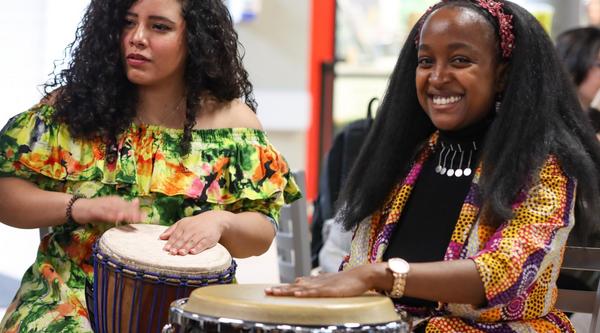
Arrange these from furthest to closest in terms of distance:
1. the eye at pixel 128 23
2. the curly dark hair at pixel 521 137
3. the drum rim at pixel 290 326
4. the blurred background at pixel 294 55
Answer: the blurred background at pixel 294 55, the eye at pixel 128 23, the curly dark hair at pixel 521 137, the drum rim at pixel 290 326

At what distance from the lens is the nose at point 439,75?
8.48ft

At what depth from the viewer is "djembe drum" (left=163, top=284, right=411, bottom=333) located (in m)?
2.04

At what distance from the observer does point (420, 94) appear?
8.80 feet

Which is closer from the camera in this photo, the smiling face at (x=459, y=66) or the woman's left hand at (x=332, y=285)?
the woman's left hand at (x=332, y=285)

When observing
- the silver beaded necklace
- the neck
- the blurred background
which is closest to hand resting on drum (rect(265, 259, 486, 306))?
the silver beaded necklace

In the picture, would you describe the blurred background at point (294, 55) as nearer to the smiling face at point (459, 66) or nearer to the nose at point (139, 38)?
the nose at point (139, 38)

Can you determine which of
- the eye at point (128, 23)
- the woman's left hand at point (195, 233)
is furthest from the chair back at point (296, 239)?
the eye at point (128, 23)

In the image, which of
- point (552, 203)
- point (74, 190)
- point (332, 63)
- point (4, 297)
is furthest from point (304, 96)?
point (552, 203)

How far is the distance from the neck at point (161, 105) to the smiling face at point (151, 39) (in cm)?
7

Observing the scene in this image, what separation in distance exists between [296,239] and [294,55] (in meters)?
4.22

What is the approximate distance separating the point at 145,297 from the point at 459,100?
94 cm

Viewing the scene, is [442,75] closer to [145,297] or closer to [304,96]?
[145,297]

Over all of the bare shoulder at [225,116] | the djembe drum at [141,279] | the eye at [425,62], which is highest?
the eye at [425,62]

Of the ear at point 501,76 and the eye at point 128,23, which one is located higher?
the eye at point 128,23
